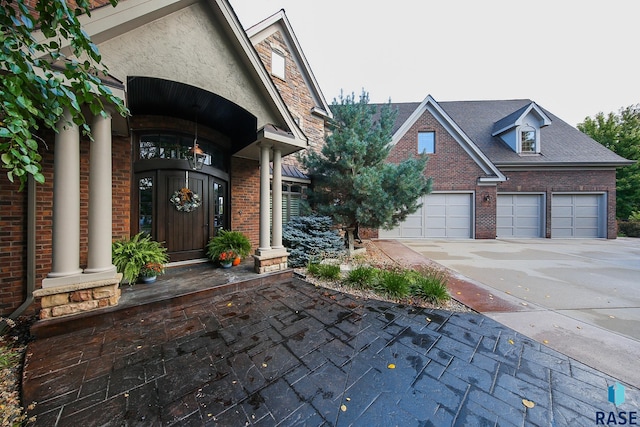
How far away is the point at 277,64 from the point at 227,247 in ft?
23.7

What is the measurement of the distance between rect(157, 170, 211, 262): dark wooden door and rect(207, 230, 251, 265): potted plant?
0.32 m

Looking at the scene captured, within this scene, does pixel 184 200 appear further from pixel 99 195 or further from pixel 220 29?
pixel 220 29

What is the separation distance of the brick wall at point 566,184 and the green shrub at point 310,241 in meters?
10.6

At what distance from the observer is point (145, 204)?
4.53 m

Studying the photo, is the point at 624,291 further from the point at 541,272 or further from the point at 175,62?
the point at 175,62

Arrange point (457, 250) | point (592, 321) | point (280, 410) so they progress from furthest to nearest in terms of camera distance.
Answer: point (457, 250) < point (592, 321) < point (280, 410)

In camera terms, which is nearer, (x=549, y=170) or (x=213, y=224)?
(x=213, y=224)

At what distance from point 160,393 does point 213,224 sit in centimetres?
395

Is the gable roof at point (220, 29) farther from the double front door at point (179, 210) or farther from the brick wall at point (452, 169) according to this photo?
the brick wall at point (452, 169)

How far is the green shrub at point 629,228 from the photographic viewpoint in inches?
521

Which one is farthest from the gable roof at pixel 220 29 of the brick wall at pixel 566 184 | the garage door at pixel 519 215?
the brick wall at pixel 566 184

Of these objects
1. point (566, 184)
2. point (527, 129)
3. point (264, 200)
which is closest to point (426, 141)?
point (527, 129)

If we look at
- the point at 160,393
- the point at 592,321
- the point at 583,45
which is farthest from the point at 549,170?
the point at 160,393

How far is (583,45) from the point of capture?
9.77 meters
